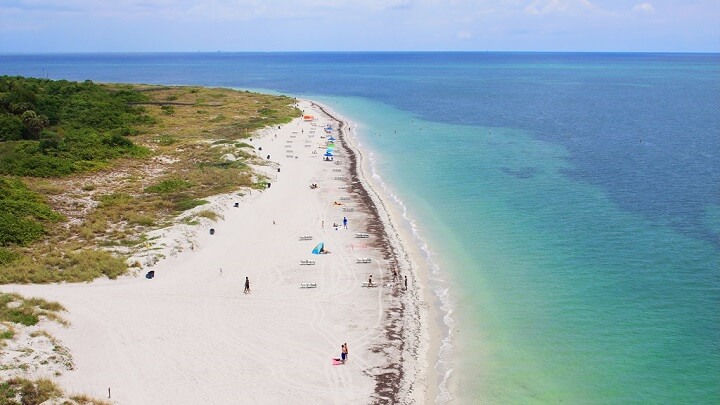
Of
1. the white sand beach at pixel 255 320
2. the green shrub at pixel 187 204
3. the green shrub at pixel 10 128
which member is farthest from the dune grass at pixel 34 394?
the green shrub at pixel 10 128

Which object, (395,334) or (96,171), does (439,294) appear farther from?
(96,171)

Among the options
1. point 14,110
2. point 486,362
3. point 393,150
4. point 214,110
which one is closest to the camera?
point 486,362

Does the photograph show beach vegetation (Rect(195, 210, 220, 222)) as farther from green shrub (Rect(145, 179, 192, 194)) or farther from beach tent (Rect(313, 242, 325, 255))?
beach tent (Rect(313, 242, 325, 255))

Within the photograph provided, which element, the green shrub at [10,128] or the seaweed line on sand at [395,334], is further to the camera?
the green shrub at [10,128]

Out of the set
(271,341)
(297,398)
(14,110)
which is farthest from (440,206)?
(14,110)

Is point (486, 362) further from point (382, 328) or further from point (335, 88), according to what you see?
point (335, 88)

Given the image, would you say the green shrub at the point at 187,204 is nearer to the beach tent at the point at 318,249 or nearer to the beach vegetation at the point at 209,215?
the beach vegetation at the point at 209,215

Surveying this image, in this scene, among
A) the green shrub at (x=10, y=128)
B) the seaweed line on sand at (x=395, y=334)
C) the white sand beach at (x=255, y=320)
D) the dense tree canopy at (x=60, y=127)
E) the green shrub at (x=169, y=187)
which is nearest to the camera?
the white sand beach at (x=255, y=320)

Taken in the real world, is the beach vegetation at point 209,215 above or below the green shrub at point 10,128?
below

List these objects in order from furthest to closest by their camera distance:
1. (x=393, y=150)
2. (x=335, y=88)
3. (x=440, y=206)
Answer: (x=335, y=88) < (x=393, y=150) < (x=440, y=206)
